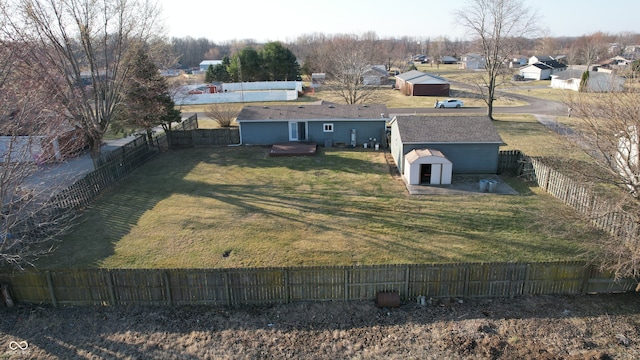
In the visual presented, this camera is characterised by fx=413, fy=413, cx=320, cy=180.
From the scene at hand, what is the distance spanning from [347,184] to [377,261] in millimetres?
8692

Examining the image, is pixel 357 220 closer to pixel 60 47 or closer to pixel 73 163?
pixel 60 47

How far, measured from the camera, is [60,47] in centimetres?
2125

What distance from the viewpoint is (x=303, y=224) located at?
17.4m

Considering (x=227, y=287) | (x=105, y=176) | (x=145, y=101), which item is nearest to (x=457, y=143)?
(x=227, y=287)

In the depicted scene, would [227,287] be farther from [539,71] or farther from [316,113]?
[539,71]

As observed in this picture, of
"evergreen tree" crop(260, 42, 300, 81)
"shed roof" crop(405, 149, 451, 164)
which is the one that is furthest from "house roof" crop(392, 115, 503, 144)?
"evergreen tree" crop(260, 42, 300, 81)

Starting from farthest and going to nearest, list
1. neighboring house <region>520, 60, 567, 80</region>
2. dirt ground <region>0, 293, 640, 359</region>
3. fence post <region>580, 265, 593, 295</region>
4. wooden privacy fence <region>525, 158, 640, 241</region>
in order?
neighboring house <region>520, 60, 567, 80</region> → wooden privacy fence <region>525, 158, 640, 241</region> → fence post <region>580, 265, 593, 295</region> → dirt ground <region>0, 293, 640, 359</region>

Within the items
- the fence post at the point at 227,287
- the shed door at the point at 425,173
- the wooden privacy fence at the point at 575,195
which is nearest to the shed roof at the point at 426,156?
the shed door at the point at 425,173

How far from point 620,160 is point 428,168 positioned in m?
9.48

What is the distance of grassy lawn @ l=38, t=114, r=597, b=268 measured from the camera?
48.2ft

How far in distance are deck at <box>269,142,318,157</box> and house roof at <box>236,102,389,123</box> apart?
196 centimetres

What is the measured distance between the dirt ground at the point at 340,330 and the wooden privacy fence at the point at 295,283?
0.28 metres

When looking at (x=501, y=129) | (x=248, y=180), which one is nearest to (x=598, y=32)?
(x=501, y=129)

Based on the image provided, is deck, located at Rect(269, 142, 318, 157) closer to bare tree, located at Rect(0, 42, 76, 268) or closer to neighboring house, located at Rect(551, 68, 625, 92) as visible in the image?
bare tree, located at Rect(0, 42, 76, 268)
